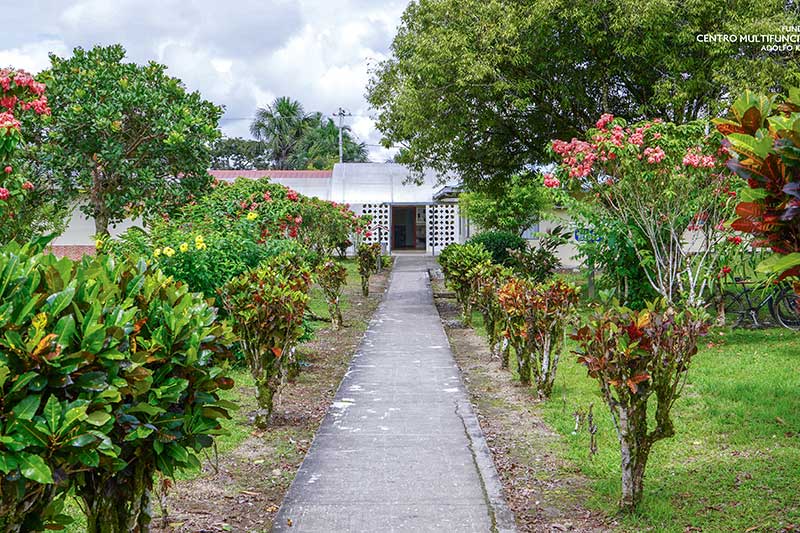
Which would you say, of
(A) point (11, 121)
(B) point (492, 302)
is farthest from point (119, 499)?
(B) point (492, 302)

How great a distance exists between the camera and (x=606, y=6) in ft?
43.6

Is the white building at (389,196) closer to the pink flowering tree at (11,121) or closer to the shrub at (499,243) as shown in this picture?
the shrub at (499,243)

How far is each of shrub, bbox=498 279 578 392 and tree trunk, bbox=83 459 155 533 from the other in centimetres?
488

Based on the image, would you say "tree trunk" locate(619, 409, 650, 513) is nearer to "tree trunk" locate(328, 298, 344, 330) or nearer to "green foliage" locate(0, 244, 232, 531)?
"green foliage" locate(0, 244, 232, 531)

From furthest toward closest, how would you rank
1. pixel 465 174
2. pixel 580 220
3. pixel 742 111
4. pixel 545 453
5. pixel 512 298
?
1. pixel 465 174
2. pixel 580 220
3. pixel 512 298
4. pixel 545 453
5. pixel 742 111

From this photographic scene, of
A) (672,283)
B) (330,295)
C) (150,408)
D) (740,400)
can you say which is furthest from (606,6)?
(150,408)

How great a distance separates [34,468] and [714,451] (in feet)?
16.4

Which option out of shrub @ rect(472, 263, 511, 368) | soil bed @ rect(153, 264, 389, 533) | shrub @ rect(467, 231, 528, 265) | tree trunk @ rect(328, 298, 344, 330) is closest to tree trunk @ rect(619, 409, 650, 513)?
soil bed @ rect(153, 264, 389, 533)

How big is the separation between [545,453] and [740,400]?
104 inches

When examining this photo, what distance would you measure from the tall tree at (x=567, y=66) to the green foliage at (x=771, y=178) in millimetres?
9836

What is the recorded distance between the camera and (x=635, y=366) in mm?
4508

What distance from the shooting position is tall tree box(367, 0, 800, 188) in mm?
12852

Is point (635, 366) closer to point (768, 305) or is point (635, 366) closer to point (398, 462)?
point (398, 462)

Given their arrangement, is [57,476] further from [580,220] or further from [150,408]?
[580,220]
